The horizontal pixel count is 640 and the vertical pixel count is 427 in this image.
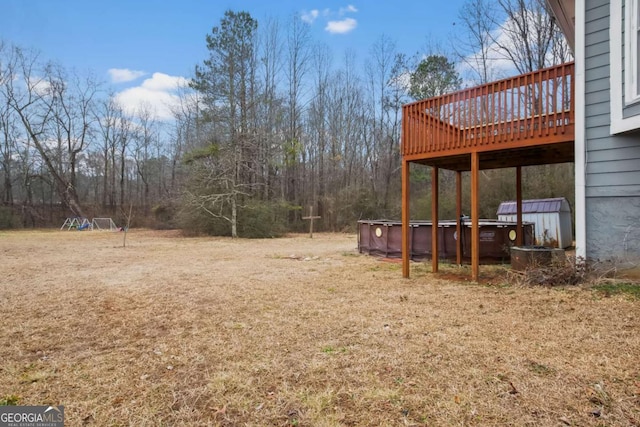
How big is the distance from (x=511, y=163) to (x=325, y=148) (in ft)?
60.2

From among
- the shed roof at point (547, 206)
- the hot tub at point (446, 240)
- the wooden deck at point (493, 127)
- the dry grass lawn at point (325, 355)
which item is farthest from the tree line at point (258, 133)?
the dry grass lawn at point (325, 355)

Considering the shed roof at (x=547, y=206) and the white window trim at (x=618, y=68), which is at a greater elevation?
the white window trim at (x=618, y=68)

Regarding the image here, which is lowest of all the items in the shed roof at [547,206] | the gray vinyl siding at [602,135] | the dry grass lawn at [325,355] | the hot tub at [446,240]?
the dry grass lawn at [325,355]

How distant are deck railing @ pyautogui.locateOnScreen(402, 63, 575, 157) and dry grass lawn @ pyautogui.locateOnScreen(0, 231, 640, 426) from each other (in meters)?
2.29

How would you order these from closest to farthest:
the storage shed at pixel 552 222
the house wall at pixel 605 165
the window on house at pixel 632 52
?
the window on house at pixel 632 52 → the house wall at pixel 605 165 → the storage shed at pixel 552 222

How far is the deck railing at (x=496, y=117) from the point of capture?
5383 mm

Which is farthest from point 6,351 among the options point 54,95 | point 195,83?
point 54,95

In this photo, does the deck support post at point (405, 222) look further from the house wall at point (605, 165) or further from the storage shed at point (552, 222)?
the storage shed at point (552, 222)

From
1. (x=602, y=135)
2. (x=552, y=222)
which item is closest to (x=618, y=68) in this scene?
(x=602, y=135)

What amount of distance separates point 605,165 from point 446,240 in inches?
167

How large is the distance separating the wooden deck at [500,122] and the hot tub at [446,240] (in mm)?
2284

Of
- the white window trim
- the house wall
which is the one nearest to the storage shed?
the house wall

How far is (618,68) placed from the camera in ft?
16.3

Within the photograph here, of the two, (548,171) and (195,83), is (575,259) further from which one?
(195,83)
